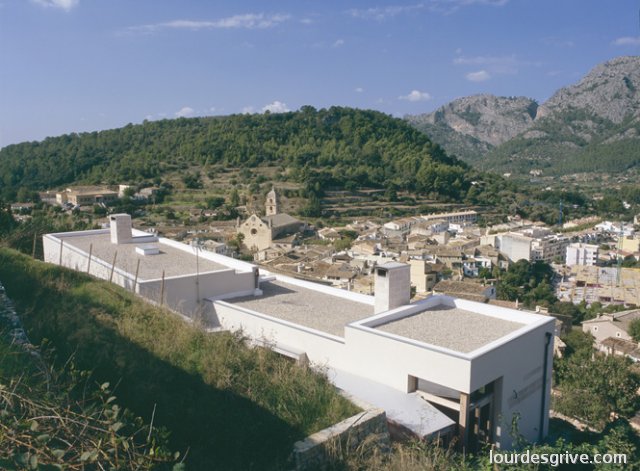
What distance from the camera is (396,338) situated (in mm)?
6363

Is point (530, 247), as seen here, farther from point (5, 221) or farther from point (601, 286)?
point (5, 221)

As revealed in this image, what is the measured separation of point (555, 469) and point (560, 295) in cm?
3209

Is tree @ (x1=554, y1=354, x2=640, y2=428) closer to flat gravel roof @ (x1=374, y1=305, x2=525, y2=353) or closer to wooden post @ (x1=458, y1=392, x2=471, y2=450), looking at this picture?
flat gravel roof @ (x1=374, y1=305, x2=525, y2=353)

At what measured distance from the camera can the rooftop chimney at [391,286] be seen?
7.76 m

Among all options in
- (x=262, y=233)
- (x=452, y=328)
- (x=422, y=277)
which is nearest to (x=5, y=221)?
(x=452, y=328)

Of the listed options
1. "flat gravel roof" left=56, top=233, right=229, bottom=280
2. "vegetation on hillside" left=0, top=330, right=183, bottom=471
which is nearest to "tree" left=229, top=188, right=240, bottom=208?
"flat gravel roof" left=56, top=233, right=229, bottom=280

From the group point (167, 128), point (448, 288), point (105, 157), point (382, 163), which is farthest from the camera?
point (167, 128)

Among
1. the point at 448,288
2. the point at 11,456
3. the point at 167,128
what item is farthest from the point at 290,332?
the point at 167,128

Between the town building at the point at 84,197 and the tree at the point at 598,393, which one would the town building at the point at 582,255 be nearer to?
the tree at the point at 598,393

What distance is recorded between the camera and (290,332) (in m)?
7.57

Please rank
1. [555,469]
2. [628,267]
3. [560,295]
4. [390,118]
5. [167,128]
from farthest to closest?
[390,118] < [167,128] < [628,267] < [560,295] < [555,469]

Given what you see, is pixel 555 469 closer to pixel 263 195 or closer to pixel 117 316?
pixel 117 316

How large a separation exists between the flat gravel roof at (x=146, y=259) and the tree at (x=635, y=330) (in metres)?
20.7

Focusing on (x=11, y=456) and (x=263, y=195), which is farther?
(x=263, y=195)
